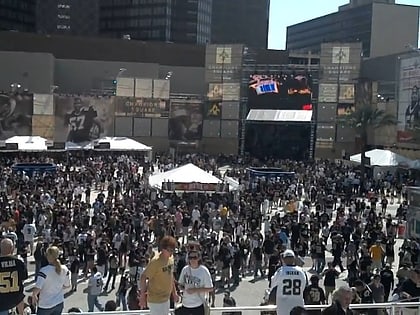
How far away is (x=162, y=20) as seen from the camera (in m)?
107

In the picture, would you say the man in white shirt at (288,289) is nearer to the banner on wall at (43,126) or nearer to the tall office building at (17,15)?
the banner on wall at (43,126)

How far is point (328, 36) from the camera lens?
130m

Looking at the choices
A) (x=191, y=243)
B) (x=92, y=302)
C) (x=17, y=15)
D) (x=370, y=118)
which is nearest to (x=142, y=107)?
(x=370, y=118)

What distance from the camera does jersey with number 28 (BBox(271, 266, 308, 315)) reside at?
711 cm

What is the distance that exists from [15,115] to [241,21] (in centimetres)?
8277

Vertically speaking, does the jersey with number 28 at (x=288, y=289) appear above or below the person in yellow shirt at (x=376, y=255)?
above

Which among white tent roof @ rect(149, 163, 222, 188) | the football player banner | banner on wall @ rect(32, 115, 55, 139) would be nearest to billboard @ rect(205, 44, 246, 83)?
the football player banner

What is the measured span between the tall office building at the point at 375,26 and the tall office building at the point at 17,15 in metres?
46.1

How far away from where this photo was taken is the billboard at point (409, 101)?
44.5 meters

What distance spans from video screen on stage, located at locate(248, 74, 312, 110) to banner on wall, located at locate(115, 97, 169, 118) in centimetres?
743

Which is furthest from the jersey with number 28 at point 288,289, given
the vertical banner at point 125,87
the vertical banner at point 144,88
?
the vertical banner at point 144,88

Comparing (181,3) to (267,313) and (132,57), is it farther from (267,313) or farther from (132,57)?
(267,313)

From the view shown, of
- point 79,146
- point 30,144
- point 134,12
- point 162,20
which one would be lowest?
point 79,146

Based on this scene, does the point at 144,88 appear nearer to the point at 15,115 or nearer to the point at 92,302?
the point at 15,115
